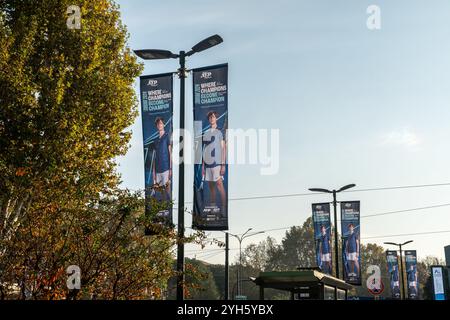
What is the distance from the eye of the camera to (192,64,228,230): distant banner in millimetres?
18078

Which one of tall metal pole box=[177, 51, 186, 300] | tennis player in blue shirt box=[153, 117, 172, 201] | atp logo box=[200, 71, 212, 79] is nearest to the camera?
tall metal pole box=[177, 51, 186, 300]

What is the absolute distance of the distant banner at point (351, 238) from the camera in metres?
37.4

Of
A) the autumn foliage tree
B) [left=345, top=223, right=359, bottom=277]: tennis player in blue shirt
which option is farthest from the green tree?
the autumn foliage tree

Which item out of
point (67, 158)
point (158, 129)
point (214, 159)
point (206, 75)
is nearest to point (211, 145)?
point (214, 159)

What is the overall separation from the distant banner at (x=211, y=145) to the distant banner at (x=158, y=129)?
0.91 metres

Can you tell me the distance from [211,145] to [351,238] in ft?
71.5

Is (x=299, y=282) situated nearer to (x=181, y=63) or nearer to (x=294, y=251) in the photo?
(x=181, y=63)

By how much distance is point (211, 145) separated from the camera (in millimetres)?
18328

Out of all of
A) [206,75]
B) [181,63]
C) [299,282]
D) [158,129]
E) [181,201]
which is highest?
[206,75]

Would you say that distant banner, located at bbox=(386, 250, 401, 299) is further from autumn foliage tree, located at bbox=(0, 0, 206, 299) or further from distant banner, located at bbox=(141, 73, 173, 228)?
distant banner, located at bbox=(141, 73, 173, 228)

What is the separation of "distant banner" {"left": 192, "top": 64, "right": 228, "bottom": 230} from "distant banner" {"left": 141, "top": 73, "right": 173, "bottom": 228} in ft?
2.99

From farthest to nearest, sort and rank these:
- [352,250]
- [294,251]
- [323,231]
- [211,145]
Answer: [294,251] < [323,231] < [352,250] < [211,145]

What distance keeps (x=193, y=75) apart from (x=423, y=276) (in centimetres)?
13998
